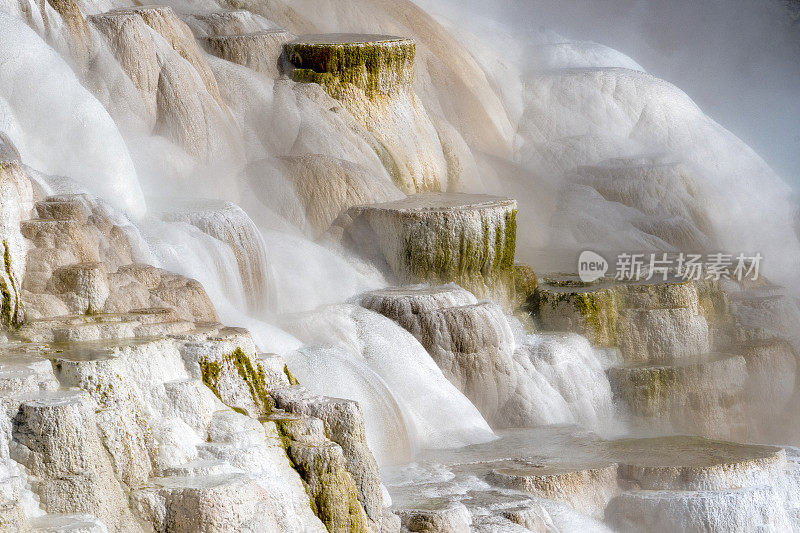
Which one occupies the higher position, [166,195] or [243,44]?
[243,44]

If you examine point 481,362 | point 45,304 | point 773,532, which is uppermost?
point 45,304

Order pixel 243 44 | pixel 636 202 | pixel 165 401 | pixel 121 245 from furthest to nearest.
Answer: pixel 636 202 < pixel 243 44 < pixel 121 245 < pixel 165 401

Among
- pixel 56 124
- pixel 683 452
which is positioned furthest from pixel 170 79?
pixel 683 452

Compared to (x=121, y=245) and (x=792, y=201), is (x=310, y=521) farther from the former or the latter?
(x=792, y=201)

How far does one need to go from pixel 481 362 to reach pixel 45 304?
3.88 metres

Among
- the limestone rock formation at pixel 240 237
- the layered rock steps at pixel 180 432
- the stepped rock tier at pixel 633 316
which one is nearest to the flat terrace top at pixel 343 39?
the stepped rock tier at pixel 633 316

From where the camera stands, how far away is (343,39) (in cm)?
1249

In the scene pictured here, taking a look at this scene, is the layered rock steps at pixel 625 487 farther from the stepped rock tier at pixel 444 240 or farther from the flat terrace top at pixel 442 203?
the flat terrace top at pixel 442 203

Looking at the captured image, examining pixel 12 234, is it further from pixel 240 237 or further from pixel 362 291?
pixel 362 291

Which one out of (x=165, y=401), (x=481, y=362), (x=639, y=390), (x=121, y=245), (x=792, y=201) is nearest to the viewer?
(x=165, y=401)

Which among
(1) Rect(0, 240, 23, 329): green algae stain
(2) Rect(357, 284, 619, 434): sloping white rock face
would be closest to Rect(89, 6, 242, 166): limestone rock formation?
(2) Rect(357, 284, 619, 434): sloping white rock face

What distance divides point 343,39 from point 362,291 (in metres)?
3.52

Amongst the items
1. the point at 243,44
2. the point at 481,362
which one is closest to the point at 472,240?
the point at 481,362

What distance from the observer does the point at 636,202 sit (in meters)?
13.7
